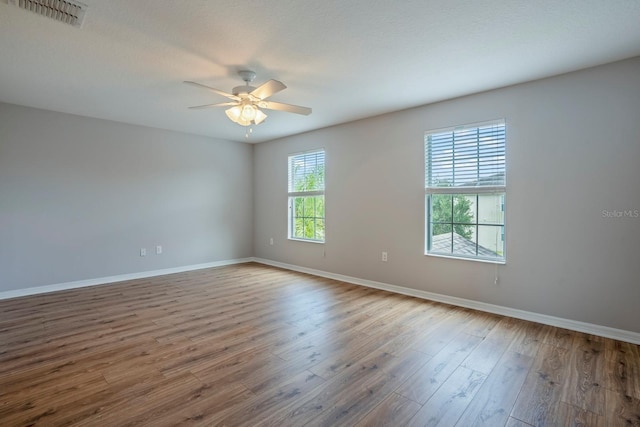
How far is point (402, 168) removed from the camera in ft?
13.7

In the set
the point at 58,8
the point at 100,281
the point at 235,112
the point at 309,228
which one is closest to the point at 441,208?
the point at 309,228

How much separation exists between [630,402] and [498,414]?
34.0 inches

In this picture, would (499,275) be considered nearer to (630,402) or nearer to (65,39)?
(630,402)

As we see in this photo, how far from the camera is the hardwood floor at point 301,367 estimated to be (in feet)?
5.85

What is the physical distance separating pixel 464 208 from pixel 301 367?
2.63m

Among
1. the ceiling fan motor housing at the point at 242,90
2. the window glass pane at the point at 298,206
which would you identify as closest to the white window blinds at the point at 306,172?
the window glass pane at the point at 298,206

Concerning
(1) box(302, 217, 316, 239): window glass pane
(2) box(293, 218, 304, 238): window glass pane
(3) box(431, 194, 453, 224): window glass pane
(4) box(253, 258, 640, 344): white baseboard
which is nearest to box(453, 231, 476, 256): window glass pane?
(3) box(431, 194, 453, 224): window glass pane

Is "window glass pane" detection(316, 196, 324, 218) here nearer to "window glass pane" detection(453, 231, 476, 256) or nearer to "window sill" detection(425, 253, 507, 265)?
"window sill" detection(425, 253, 507, 265)

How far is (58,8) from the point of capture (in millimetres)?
2039

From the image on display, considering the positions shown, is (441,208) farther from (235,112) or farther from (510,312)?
(235,112)

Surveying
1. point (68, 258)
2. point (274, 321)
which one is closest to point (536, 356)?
point (274, 321)

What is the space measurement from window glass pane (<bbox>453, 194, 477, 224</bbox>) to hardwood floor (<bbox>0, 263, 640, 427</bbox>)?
1061 millimetres

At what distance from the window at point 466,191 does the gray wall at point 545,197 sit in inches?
4.2

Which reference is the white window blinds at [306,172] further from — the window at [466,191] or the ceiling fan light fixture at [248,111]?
the ceiling fan light fixture at [248,111]
